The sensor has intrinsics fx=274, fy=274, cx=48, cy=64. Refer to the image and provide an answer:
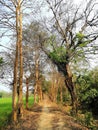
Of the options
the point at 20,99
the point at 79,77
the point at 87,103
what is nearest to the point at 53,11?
the point at 79,77

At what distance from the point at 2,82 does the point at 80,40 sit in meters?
15.3

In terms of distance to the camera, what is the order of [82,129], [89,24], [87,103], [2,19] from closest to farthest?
[82,129], [2,19], [89,24], [87,103]

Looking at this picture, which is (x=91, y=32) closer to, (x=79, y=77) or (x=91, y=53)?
(x=91, y=53)

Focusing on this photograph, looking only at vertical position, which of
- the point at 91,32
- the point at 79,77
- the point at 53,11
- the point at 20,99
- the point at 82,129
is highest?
the point at 53,11

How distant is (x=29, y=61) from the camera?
124 ft

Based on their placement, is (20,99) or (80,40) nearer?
(20,99)

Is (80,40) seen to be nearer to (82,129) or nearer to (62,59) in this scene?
(62,59)

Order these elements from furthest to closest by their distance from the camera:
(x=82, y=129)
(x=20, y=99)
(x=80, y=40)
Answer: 1. (x=80, y=40)
2. (x=20, y=99)
3. (x=82, y=129)

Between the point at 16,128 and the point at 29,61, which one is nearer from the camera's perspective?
the point at 16,128

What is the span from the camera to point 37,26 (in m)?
29.8

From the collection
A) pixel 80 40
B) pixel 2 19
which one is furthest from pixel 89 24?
pixel 2 19

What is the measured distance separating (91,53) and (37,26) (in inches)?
264

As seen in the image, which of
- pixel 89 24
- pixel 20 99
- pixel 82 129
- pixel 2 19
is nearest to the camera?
pixel 82 129

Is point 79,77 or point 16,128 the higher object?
point 79,77
